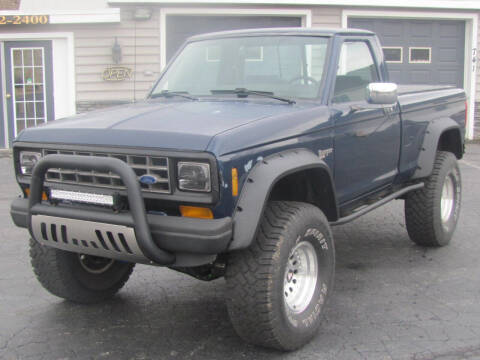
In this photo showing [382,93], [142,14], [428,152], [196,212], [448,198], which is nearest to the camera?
[196,212]

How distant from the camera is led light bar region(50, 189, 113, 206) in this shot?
10.8 feet

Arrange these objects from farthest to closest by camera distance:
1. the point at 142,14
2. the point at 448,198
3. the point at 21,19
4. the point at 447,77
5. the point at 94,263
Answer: the point at 447,77, the point at 142,14, the point at 21,19, the point at 448,198, the point at 94,263

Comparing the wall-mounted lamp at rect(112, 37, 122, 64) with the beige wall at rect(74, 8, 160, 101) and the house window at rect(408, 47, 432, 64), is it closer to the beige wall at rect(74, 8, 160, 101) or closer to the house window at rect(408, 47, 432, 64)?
the beige wall at rect(74, 8, 160, 101)

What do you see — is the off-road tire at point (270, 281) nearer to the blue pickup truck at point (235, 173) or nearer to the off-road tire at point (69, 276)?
the blue pickup truck at point (235, 173)

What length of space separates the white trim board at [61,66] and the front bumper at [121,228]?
31.1 ft

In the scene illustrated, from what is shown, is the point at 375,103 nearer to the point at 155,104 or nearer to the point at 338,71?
the point at 338,71

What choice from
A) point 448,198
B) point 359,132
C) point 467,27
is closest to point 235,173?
point 359,132

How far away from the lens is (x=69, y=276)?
4.15 metres

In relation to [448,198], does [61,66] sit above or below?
above

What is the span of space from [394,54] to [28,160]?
1133cm

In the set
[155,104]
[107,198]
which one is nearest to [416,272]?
[155,104]

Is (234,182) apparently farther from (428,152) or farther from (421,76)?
(421,76)

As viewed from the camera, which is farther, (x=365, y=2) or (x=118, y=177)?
(x=365, y=2)

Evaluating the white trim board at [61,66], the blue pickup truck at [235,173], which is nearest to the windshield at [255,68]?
the blue pickup truck at [235,173]
